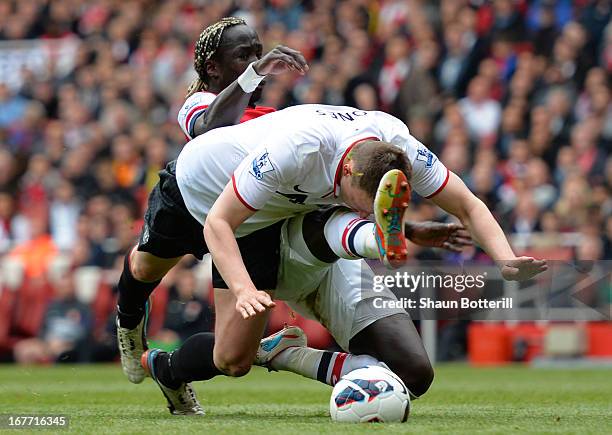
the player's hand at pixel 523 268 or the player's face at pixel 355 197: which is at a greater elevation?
the player's face at pixel 355 197

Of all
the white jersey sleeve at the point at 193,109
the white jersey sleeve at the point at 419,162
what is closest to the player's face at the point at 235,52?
the white jersey sleeve at the point at 193,109

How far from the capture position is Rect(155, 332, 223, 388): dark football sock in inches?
244

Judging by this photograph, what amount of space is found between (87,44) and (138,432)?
12.9m

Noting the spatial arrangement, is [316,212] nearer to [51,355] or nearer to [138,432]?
[138,432]

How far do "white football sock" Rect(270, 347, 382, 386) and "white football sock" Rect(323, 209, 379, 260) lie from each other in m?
0.56

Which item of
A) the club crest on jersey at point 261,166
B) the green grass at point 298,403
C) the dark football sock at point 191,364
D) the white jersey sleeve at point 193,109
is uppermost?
the white jersey sleeve at point 193,109

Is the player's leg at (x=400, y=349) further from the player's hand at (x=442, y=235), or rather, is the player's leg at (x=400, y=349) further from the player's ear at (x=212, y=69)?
the player's ear at (x=212, y=69)

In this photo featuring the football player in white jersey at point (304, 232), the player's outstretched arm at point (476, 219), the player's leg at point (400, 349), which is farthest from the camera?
the player's leg at point (400, 349)

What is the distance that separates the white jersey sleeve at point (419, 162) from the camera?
5785 mm

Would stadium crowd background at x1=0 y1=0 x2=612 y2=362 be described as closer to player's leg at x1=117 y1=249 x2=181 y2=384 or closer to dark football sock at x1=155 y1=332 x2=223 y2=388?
player's leg at x1=117 y1=249 x2=181 y2=384

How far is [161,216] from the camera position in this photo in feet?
21.3

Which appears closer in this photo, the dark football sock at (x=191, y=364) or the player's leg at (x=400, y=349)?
the player's leg at (x=400, y=349)

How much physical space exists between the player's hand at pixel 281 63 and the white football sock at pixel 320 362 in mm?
1320

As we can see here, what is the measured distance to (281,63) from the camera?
247 inches
